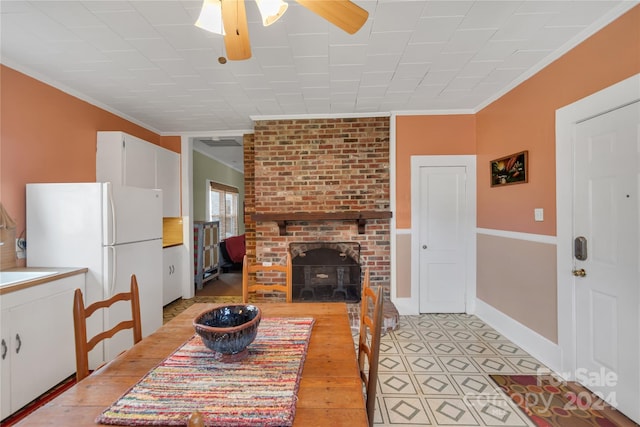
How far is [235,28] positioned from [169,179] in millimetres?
3113

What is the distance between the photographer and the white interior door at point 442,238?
335cm

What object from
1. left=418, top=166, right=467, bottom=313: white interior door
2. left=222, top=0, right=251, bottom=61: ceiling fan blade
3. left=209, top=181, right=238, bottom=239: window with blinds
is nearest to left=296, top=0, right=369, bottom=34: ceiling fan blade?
left=222, top=0, right=251, bottom=61: ceiling fan blade

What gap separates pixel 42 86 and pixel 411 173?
366 centimetres

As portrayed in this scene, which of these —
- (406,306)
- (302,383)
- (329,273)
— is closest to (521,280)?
(406,306)

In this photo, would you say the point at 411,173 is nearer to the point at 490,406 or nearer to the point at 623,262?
the point at 623,262

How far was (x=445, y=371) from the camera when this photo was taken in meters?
2.21

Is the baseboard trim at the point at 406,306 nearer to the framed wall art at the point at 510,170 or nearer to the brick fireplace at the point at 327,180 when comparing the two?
the brick fireplace at the point at 327,180

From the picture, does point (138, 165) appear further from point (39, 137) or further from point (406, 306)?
point (406, 306)

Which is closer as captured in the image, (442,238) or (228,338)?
(228,338)

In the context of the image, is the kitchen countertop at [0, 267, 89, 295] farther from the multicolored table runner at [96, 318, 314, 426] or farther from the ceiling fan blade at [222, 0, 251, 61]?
the ceiling fan blade at [222, 0, 251, 61]

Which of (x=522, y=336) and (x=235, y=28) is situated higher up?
(x=235, y=28)

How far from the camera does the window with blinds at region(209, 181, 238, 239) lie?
245 inches

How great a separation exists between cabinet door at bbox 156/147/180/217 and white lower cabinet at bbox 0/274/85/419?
1.80m

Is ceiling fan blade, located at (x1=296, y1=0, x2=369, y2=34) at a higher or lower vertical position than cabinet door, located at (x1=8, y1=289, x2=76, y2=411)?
higher
